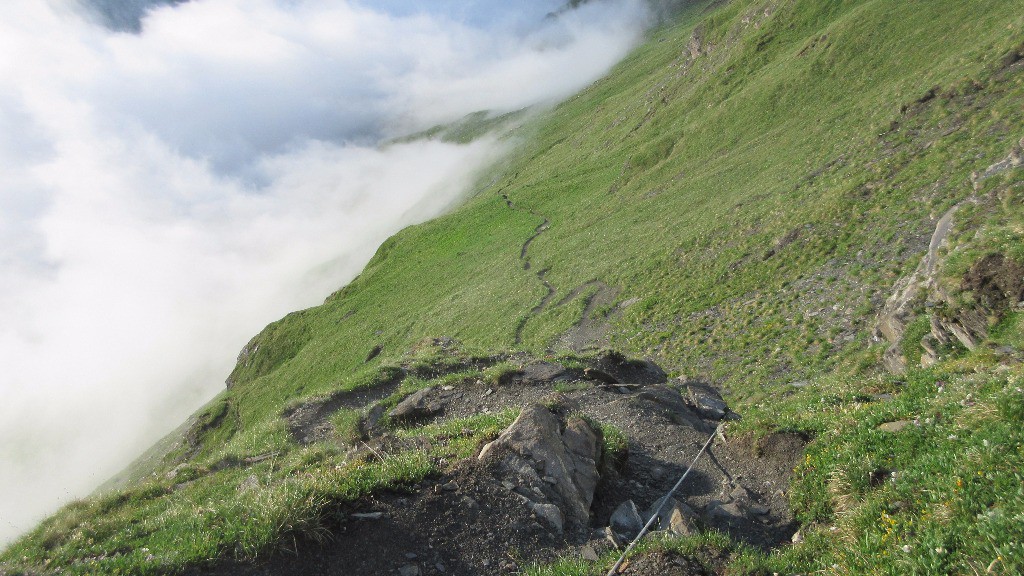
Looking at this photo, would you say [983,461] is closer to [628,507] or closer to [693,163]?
[628,507]

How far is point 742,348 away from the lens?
82.7 feet

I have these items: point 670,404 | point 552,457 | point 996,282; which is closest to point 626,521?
point 552,457

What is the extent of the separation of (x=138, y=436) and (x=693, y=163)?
488 ft

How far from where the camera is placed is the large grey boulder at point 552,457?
357 inches

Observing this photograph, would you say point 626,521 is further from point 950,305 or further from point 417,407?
point 950,305

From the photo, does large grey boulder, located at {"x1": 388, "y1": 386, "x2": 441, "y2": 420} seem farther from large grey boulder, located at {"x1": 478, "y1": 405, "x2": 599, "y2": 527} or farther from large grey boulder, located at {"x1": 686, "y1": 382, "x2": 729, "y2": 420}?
large grey boulder, located at {"x1": 686, "y1": 382, "x2": 729, "y2": 420}

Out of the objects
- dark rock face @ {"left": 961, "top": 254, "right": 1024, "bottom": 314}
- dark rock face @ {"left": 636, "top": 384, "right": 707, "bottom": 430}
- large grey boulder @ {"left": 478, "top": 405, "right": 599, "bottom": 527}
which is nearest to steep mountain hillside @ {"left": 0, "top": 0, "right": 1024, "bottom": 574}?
dark rock face @ {"left": 961, "top": 254, "right": 1024, "bottom": 314}

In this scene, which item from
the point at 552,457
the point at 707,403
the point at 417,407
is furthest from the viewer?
the point at 417,407

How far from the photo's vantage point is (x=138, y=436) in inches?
5064

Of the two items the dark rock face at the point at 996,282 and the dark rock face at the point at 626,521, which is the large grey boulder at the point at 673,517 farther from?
the dark rock face at the point at 996,282

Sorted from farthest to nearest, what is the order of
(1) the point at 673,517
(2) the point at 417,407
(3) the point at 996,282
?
(2) the point at 417,407 < (3) the point at 996,282 < (1) the point at 673,517

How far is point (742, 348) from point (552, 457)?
19.0 meters

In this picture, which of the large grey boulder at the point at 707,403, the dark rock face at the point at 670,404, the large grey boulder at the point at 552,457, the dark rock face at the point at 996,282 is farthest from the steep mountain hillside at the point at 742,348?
the large grey boulder at the point at 552,457

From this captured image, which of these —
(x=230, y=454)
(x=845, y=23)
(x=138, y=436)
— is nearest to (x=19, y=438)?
(x=138, y=436)
